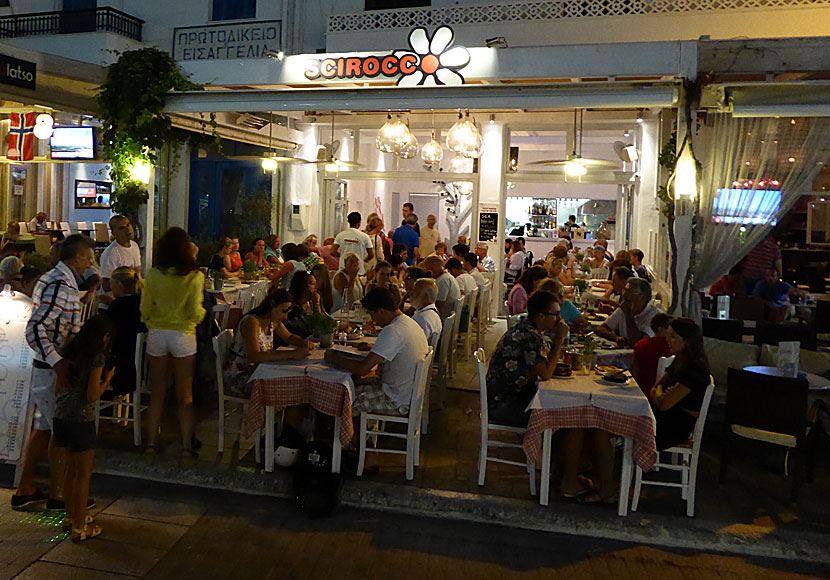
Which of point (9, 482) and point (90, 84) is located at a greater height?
point (90, 84)

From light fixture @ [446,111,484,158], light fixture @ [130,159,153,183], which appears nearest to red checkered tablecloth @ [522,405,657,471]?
light fixture @ [446,111,484,158]

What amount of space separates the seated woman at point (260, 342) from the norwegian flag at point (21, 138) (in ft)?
23.5

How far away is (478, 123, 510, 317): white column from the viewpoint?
13.0 meters

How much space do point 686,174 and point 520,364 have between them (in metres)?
2.62

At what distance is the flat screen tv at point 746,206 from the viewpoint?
21.6 ft

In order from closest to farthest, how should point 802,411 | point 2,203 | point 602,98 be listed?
point 802,411 < point 602,98 < point 2,203

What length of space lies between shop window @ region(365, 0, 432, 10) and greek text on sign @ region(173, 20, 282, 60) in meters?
1.75

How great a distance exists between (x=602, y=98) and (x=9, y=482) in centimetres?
551

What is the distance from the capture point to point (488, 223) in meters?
13.2

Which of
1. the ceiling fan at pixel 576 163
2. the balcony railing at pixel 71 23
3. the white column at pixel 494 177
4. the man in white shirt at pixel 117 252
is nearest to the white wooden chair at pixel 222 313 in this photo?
the man in white shirt at pixel 117 252

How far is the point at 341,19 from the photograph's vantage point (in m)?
12.4

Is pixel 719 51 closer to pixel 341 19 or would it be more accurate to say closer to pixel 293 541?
pixel 293 541

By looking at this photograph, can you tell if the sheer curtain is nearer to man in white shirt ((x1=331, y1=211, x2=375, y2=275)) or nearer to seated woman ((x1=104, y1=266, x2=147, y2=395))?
seated woman ((x1=104, y1=266, x2=147, y2=395))

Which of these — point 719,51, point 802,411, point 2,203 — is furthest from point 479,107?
point 2,203
